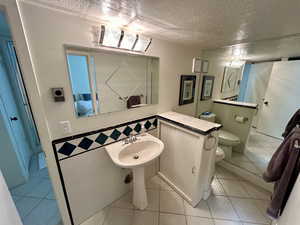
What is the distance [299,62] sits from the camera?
1525mm

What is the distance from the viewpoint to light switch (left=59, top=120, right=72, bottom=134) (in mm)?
972

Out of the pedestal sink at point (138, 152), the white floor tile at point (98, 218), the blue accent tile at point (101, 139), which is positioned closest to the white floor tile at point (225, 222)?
the pedestal sink at point (138, 152)

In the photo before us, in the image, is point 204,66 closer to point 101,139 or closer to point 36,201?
point 101,139

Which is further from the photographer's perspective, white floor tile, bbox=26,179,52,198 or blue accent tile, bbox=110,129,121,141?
white floor tile, bbox=26,179,52,198

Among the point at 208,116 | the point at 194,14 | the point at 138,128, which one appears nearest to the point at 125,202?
the point at 138,128

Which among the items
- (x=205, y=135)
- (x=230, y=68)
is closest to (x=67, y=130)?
(x=205, y=135)

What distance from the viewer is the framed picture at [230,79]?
212 centimetres

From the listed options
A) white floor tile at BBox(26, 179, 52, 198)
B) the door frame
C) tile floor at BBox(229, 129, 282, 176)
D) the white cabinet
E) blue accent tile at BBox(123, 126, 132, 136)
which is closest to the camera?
the door frame

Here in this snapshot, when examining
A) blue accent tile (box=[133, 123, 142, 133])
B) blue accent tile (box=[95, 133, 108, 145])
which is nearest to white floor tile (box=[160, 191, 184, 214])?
blue accent tile (box=[133, 123, 142, 133])

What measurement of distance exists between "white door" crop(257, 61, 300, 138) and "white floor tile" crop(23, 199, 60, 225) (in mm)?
3085

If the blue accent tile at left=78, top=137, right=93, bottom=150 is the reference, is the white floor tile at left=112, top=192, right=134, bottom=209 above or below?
below

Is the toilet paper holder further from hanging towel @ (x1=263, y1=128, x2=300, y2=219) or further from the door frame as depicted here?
the door frame

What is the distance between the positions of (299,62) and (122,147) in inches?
95.5

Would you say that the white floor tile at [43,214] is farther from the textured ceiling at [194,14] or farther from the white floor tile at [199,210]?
the textured ceiling at [194,14]
